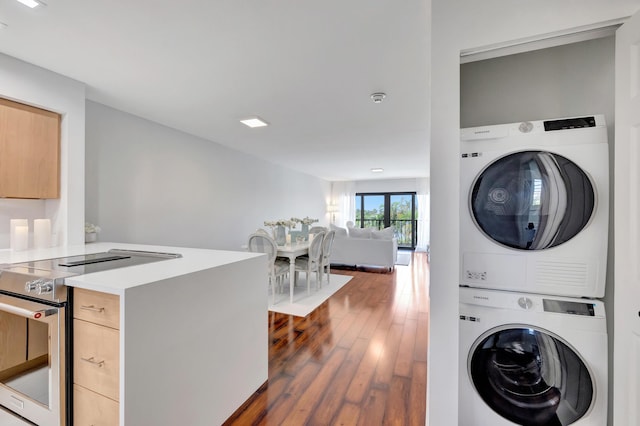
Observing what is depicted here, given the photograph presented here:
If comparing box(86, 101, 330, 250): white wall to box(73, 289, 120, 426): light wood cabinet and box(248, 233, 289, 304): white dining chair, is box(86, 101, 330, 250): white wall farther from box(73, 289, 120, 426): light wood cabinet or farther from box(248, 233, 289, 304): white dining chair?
box(73, 289, 120, 426): light wood cabinet

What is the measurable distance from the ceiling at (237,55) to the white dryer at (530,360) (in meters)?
1.57

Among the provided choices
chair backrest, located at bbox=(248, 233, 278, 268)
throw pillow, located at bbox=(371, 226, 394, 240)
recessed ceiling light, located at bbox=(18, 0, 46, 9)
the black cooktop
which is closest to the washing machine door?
the black cooktop

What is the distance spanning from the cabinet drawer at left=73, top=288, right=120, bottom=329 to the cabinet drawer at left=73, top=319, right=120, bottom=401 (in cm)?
3

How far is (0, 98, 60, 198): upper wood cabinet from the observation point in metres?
1.92

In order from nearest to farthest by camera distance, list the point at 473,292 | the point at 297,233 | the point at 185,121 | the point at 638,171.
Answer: the point at 638,171 < the point at 473,292 < the point at 185,121 < the point at 297,233

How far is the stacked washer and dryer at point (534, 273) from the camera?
1.21 m

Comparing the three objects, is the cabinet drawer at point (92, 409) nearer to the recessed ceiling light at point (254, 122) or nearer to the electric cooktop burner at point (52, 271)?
the electric cooktop burner at point (52, 271)

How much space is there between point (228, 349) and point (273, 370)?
672 mm

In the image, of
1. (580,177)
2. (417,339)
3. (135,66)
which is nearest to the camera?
(580,177)

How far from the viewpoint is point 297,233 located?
14.7 feet

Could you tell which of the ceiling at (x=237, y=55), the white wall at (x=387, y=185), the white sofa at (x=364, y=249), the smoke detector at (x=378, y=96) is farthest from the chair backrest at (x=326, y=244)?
the white wall at (x=387, y=185)

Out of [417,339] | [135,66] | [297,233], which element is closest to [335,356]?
[417,339]

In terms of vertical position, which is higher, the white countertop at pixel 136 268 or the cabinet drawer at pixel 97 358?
the white countertop at pixel 136 268

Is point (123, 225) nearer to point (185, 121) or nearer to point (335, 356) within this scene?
point (185, 121)
